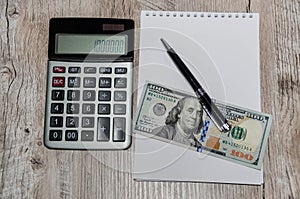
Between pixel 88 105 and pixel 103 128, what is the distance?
1.5 inches

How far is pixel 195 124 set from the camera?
1.94 ft

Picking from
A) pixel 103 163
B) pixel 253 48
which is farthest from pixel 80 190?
pixel 253 48

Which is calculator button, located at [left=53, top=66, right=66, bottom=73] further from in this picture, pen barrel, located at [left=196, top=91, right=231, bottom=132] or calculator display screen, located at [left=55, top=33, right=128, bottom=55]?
pen barrel, located at [left=196, top=91, right=231, bottom=132]

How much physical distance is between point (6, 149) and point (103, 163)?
136mm

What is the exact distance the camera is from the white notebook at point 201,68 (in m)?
0.58

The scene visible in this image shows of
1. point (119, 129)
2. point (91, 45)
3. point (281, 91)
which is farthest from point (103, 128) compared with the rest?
point (281, 91)

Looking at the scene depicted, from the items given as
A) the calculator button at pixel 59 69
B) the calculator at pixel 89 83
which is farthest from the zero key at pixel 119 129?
the calculator button at pixel 59 69

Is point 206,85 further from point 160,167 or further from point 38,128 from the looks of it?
point 38,128

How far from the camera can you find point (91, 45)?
614mm

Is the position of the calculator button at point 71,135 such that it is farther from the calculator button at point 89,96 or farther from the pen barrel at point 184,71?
the pen barrel at point 184,71

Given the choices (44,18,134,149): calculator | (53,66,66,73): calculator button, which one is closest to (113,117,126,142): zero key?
(44,18,134,149): calculator

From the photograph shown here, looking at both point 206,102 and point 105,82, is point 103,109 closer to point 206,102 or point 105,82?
point 105,82

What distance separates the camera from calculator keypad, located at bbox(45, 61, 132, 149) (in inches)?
23.0

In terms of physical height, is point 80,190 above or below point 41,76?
below
